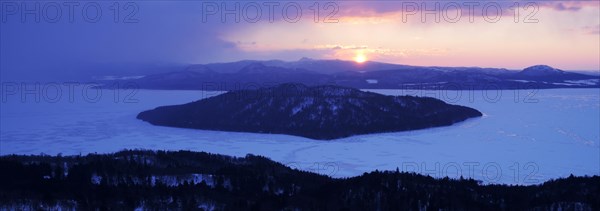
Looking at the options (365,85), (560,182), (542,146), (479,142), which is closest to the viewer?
(560,182)

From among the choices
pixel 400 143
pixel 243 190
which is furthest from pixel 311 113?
pixel 243 190

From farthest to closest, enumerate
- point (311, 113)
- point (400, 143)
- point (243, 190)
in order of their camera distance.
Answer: point (311, 113), point (400, 143), point (243, 190)

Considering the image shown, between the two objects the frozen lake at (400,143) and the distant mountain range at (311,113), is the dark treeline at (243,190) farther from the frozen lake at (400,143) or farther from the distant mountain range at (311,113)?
the distant mountain range at (311,113)

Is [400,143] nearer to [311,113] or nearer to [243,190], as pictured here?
[311,113]

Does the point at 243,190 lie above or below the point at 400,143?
below

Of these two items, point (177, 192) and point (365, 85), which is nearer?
point (177, 192)

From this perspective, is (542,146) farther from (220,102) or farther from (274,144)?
(220,102)

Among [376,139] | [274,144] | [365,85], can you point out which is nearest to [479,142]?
[376,139]
